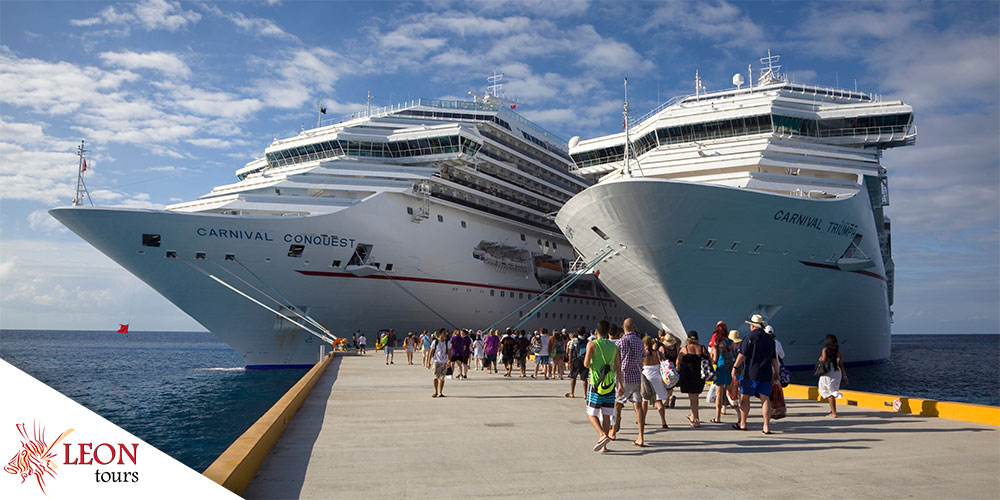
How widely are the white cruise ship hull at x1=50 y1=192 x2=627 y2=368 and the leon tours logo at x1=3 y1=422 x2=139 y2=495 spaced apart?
1904 cm

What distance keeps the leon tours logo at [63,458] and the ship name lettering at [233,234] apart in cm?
1889

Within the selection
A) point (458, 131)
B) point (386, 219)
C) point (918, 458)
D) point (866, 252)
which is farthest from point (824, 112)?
point (918, 458)

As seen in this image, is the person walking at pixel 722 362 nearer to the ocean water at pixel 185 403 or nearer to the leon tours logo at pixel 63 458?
the leon tours logo at pixel 63 458

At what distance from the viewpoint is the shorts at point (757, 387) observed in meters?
8.02

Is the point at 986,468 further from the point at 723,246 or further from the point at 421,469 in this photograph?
the point at 723,246

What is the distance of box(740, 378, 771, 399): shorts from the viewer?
316 inches

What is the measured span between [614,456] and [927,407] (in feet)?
19.1

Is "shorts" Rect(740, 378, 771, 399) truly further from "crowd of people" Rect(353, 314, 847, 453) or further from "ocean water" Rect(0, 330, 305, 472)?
"ocean water" Rect(0, 330, 305, 472)

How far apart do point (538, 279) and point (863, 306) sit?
→ 18.4 metres

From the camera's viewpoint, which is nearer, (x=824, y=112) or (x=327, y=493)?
(x=327, y=493)

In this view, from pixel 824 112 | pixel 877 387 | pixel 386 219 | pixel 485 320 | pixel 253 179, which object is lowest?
pixel 877 387

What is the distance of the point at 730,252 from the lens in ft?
64.7

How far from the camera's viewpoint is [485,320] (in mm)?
33500

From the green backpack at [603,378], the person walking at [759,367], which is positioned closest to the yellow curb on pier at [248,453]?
the green backpack at [603,378]
